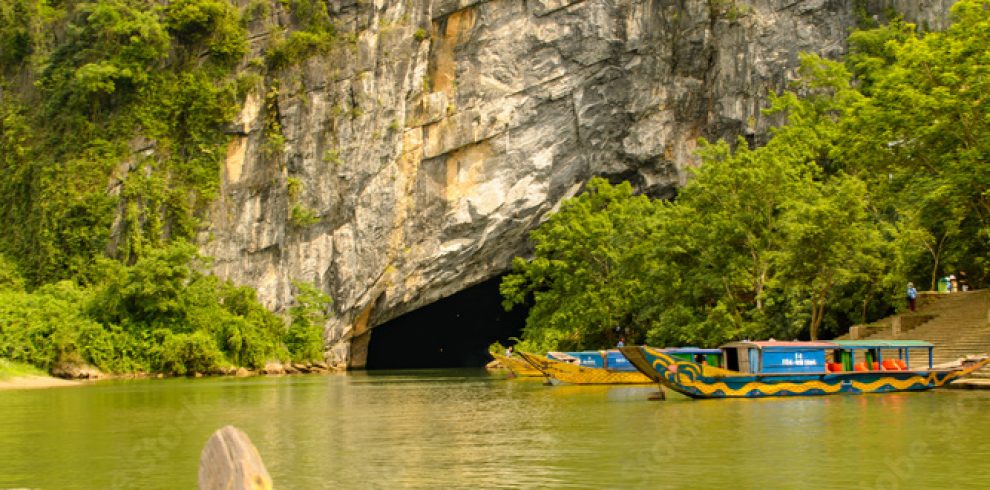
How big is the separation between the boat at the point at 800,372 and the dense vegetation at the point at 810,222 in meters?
3.30

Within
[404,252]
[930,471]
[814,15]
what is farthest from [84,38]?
[930,471]

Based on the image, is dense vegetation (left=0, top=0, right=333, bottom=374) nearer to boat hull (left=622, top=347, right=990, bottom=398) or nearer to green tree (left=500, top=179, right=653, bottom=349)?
green tree (left=500, top=179, right=653, bottom=349)

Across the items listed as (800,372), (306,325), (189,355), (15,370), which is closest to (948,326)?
(800,372)

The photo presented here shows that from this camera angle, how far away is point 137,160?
147ft

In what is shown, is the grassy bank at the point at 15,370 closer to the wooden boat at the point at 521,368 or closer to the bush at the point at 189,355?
the bush at the point at 189,355

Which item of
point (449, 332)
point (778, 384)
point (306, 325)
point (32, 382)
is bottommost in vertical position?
point (778, 384)

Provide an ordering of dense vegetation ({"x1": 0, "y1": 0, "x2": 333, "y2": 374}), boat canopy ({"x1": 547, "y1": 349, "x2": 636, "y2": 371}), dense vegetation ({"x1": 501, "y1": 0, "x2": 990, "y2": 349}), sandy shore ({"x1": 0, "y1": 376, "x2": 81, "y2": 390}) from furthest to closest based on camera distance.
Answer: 1. dense vegetation ({"x1": 0, "y1": 0, "x2": 333, "y2": 374})
2. sandy shore ({"x1": 0, "y1": 376, "x2": 81, "y2": 390})
3. boat canopy ({"x1": 547, "y1": 349, "x2": 636, "y2": 371})
4. dense vegetation ({"x1": 501, "y1": 0, "x2": 990, "y2": 349})

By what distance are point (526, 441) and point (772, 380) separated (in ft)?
26.9

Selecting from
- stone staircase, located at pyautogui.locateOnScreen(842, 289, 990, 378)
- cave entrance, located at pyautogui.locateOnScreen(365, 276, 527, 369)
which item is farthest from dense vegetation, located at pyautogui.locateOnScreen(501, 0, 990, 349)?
cave entrance, located at pyautogui.locateOnScreen(365, 276, 527, 369)

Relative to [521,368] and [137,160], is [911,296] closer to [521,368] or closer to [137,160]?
[521,368]

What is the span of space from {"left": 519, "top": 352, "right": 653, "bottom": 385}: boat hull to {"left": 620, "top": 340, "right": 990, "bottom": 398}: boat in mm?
6915

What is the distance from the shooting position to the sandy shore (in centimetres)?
3152

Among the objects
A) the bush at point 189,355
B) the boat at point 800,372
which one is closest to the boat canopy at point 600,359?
the boat at point 800,372

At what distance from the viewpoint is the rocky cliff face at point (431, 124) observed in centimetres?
4503
